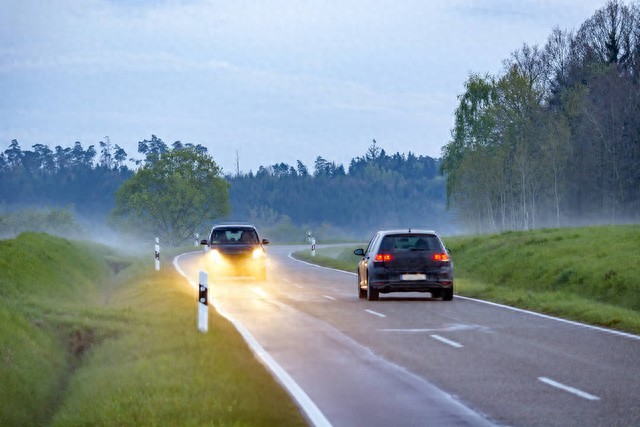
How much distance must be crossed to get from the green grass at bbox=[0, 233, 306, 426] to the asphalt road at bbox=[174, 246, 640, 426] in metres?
0.54

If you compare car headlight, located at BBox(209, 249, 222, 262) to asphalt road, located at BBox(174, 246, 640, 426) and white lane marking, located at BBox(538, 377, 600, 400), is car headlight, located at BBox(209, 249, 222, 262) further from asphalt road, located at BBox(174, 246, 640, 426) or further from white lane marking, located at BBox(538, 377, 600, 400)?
white lane marking, located at BBox(538, 377, 600, 400)

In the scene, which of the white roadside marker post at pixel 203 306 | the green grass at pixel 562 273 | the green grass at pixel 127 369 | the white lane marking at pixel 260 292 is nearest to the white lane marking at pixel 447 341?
the green grass at pixel 127 369

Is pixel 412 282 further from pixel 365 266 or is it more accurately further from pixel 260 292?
pixel 260 292

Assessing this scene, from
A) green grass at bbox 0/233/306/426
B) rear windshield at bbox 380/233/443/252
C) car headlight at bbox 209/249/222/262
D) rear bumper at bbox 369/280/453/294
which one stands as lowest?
green grass at bbox 0/233/306/426

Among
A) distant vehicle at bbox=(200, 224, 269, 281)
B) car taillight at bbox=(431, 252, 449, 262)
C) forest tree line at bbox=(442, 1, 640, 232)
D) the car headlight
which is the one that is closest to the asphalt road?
car taillight at bbox=(431, 252, 449, 262)

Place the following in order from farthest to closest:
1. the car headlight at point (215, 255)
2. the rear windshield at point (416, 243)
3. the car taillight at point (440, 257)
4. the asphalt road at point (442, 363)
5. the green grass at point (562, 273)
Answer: the car headlight at point (215, 255)
the rear windshield at point (416, 243)
the car taillight at point (440, 257)
the green grass at point (562, 273)
the asphalt road at point (442, 363)

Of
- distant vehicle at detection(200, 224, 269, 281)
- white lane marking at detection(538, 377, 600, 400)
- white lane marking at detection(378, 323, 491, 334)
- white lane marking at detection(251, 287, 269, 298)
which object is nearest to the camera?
white lane marking at detection(538, 377, 600, 400)

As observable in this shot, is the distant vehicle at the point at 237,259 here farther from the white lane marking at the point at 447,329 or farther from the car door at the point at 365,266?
the white lane marking at the point at 447,329

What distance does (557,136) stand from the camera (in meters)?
82.6

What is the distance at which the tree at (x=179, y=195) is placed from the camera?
112m

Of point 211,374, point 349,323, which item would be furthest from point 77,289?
point 211,374

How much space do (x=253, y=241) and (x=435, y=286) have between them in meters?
11.8

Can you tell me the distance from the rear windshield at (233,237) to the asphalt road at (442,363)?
37.5 ft

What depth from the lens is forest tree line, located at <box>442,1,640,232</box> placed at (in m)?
78.7
